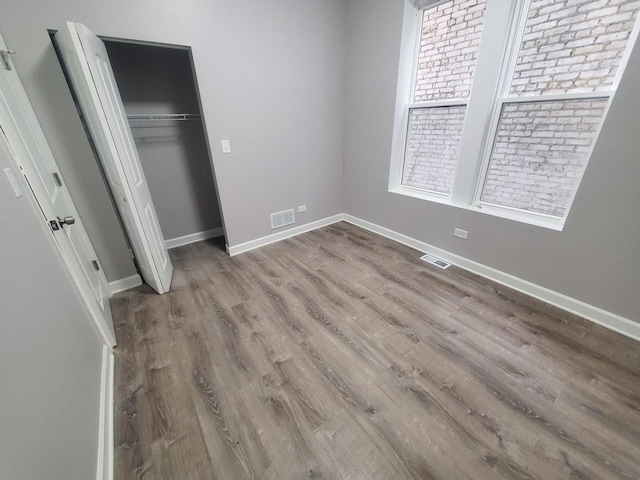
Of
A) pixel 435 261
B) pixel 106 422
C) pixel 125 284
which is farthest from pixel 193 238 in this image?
pixel 435 261

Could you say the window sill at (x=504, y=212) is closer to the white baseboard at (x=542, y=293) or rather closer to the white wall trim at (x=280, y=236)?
the white baseboard at (x=542, y=293)

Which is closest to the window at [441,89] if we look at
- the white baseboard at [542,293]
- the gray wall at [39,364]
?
the white baseboard at [542,293]

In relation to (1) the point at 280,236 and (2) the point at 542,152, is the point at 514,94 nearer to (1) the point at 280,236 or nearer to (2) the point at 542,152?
(2) the point at 542,152

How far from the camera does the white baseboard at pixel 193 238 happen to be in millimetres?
3268

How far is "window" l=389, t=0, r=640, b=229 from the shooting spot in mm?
1684

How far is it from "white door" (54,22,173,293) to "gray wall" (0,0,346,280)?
0.45 ft

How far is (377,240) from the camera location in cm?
325

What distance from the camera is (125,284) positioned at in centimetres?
241

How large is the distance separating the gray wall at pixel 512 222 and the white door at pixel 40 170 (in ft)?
9.56

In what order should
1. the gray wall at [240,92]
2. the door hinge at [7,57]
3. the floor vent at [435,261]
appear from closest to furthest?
1. the door hinge at [7,57]
2. the gray wall at [240,92]
3. the floor vent at [435,261]

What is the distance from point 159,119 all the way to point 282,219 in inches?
69.3

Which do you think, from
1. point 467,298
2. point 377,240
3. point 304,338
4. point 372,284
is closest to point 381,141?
point 377,240

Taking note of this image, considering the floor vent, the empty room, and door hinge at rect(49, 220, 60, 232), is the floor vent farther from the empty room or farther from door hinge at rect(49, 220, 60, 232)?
door hinge at rect(49, 220, 60, 232)

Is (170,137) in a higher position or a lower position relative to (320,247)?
higher
